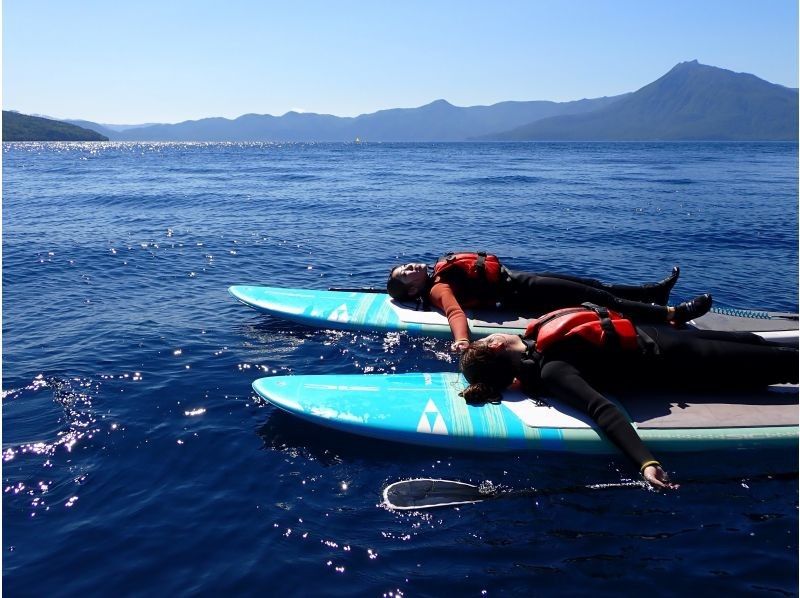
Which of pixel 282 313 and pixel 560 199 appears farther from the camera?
pixel 560 199

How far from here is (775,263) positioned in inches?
595

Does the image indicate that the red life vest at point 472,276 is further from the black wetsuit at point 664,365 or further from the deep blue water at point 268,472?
the black wetsuit at point 664,365

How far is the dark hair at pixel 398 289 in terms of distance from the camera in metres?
9.97

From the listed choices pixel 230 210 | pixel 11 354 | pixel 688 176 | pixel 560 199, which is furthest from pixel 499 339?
pixel 688 176

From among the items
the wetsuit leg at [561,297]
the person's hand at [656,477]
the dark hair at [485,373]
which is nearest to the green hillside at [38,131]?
the wetsuit leg at [561,297]

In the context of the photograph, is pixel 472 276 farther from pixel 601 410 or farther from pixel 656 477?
pixel 656 477

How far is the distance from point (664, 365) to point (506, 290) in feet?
11.2

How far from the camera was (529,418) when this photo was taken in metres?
6.36

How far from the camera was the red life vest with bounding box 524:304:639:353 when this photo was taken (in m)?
6.15

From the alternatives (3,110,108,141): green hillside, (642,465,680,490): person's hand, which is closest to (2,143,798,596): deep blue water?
(642,465,680,490): person's hand

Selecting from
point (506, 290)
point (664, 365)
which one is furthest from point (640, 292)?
point (664, 365)

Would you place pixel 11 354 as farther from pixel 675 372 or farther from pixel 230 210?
pixel 230 210

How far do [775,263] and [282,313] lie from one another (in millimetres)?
12814

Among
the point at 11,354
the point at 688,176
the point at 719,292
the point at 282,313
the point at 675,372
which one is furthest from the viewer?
the point at 688,176
